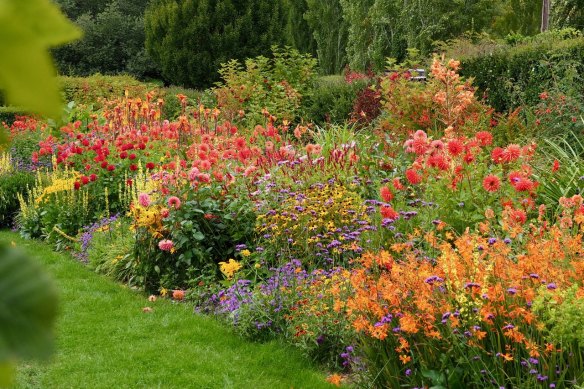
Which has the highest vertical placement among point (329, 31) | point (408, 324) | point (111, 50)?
point (408, 324)

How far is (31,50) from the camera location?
0.90 ft

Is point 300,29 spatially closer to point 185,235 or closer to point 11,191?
point 11,191

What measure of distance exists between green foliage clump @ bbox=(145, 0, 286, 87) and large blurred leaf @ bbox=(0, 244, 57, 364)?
19113mm

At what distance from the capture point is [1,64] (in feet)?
0.85

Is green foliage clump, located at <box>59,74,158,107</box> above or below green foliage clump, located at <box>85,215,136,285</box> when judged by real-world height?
below

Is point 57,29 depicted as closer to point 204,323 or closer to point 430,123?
point 204,323

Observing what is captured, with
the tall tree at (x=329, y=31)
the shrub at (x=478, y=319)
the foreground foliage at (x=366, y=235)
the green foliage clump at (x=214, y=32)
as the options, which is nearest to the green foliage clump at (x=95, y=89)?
the green foliage clump at (x=214, y=32)

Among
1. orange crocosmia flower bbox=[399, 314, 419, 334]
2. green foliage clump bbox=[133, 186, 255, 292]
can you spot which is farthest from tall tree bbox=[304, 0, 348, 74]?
orange crocosmia flower bbox=[399, 314, 419, 334]

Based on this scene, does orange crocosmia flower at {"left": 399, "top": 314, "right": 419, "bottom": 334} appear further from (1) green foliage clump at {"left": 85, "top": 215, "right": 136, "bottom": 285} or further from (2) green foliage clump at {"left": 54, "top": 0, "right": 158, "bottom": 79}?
(2) green foliage clump at {"left": 54, "top": 0, "right": 158, "bottom": 79}

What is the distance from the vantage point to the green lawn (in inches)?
165

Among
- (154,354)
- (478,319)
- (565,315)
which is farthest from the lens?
(154,354)

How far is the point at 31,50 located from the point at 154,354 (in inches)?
180

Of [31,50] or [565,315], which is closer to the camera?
[31,50]

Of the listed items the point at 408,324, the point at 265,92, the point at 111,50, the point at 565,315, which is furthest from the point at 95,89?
the point at 565,315
